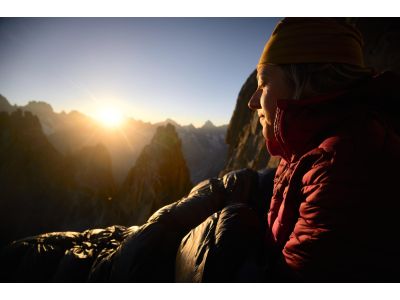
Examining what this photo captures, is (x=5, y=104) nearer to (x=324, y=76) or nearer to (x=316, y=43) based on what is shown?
(x=316, y=43)

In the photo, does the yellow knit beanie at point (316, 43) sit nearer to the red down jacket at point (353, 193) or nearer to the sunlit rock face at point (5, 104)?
the red down jacket at point (353, 193)

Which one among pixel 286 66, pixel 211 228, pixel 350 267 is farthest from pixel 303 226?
pixel 286 66

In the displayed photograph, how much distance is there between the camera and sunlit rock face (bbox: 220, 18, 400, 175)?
5.42 meters

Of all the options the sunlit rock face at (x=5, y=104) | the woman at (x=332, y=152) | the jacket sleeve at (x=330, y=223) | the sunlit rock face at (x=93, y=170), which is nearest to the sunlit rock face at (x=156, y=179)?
the sunlit rock face at (x=93, y=170)

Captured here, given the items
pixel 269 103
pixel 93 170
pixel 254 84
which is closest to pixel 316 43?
pixel 269 103

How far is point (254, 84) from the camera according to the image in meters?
16.9

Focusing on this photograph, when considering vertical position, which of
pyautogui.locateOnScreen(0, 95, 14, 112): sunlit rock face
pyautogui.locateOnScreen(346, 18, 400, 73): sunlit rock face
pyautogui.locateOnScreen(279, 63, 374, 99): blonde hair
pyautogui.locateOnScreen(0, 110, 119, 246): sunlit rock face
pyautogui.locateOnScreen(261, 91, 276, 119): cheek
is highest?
pyautogui.locateOnScreen(0, 95, 14, 112): sunlit rock face

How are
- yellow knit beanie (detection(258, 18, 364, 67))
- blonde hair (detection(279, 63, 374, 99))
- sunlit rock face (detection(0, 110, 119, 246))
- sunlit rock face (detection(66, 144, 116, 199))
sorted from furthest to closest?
sunlit rock face (detection(66, 144, 116, 199)), sunlit rock face (detection(0, 110, 119, 246)), yellow knit beanie (detection(258, 18, 364, 67)), blonde hair (detection(279, 63, 374, 99))

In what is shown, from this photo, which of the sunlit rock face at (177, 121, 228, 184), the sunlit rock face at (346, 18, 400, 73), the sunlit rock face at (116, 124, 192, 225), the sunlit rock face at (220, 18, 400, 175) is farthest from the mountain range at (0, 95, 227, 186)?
the sunlit rock face at (346, 18, 400, 73)

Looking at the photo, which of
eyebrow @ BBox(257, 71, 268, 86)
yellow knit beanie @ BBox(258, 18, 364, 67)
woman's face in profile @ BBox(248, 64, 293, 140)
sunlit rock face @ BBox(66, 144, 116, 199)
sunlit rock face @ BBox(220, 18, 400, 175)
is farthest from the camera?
sunlit rock face @ BBox(66, 144, 116, 199)

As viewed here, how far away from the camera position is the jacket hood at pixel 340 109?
1543 mm

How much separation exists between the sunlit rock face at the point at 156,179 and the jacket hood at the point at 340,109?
105 feet

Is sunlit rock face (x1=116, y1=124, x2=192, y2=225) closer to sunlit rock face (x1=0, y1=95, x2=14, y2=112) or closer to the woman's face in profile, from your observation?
the woman's face in profile

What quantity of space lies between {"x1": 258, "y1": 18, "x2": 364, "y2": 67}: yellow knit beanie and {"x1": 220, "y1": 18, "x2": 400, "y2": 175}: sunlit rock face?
245cm
